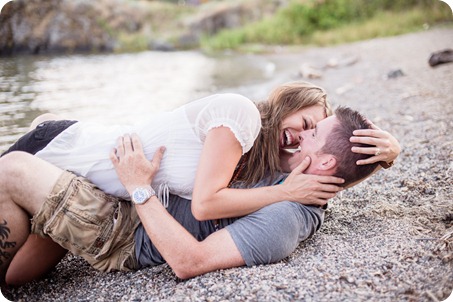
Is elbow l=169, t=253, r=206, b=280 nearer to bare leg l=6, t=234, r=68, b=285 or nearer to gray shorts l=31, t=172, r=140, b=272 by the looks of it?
gray shorts l=31, t=172, r=140, b=272

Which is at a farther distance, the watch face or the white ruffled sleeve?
the watch face

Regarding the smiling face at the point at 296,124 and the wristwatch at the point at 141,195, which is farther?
the smiling face at the point at 296,124

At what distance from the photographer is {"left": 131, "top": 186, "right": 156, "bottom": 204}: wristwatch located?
241 centimetres

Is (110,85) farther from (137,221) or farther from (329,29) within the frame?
(329,29)

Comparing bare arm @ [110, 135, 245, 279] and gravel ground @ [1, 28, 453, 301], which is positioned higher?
bare arm @ [110, 135, 245, 279]

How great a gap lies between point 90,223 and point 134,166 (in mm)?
424

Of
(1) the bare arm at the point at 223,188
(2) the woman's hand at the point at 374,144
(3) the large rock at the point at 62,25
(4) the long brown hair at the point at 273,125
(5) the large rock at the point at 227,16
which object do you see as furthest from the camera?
(5) the large rock at the point at 227,16

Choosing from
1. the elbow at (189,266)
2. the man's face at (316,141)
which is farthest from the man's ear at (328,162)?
the elbow at (189,266)

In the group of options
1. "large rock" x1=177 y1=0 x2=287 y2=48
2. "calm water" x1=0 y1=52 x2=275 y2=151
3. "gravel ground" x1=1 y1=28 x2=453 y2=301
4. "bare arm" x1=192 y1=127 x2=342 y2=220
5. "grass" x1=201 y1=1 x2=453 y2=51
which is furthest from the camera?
"large rock" x1=177 y1=0 x2=287 y2=48

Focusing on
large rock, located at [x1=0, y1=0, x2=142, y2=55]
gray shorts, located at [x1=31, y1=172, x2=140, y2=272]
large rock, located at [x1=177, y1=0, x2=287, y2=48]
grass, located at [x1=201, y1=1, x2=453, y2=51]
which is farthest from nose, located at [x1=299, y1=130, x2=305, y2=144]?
large rock, located at [x1=177, y1=0, x2=287, y2=48]

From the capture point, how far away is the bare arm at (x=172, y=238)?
234cm

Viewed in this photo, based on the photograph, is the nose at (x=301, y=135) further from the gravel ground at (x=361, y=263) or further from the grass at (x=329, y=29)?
the grass at (x=329, y=29)

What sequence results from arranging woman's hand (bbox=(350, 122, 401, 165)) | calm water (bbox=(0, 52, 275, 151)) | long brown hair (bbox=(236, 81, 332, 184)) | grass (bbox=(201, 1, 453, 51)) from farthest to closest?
grass (bbox=(201, 1, 453, 51))
calm water (bbox=(0, 52, 275, 151))
long brown hair (bbox=(236, 81, 332, 184))
woman's hand (bbox=(350, 122, 401, 165))

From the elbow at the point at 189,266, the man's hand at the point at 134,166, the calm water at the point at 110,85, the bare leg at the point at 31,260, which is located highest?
the man's hand at the point at 134,166
